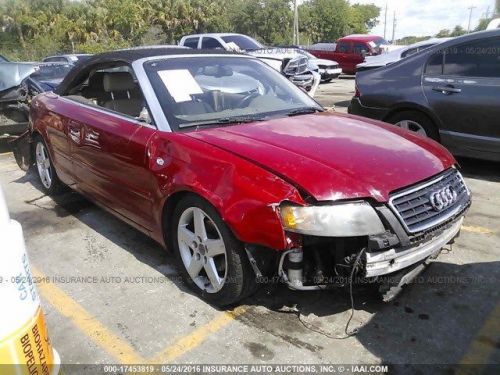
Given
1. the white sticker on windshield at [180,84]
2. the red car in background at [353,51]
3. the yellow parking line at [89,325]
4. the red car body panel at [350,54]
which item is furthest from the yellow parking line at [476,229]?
the red car body panel at [350,54]

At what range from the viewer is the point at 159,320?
289 cm

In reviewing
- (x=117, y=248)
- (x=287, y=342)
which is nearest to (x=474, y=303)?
(x=287, y=342)

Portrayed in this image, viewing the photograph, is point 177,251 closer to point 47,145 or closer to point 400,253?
point 400,253

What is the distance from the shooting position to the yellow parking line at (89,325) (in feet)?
8.55

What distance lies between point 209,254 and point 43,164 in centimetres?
319

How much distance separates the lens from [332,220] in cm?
238

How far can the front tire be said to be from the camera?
2.68 m

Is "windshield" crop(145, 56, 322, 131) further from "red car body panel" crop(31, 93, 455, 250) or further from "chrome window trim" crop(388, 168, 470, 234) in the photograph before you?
"chrome window trim" crop(388, 168, 470, 234)

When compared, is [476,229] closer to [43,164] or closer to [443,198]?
[443,198]

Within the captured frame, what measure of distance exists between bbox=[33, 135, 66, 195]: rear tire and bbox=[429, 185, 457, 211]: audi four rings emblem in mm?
3864

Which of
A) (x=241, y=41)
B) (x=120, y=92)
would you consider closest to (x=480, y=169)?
(x=120, y=92)

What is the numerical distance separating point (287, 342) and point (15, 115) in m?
6.68

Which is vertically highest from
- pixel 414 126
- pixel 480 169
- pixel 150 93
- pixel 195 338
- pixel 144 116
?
pixel 150 93

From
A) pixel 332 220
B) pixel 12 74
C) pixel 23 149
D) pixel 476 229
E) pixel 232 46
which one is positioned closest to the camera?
pixel 332 220
